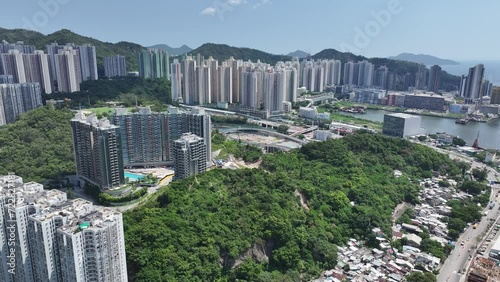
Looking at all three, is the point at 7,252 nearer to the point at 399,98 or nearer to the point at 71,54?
the point at 71,54

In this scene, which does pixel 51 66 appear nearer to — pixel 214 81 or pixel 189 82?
pixel 189 82

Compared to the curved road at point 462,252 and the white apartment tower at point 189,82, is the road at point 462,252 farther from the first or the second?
the white apartment tower at point 189,82

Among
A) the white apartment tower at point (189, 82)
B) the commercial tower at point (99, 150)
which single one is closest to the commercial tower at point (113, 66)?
the white apartment tower at point (189, 82)

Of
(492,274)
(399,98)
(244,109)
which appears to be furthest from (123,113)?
(399,98)

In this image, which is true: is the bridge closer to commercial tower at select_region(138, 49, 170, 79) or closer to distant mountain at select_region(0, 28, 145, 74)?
commercial tower at select_region(138, 49, 170, 79)

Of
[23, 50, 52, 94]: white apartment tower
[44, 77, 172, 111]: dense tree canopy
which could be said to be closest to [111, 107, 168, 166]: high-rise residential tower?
[44, 77, 172, 111]: dense tree canopy

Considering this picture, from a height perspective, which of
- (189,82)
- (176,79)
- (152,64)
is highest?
(152,64)

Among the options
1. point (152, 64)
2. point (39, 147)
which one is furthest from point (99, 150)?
point (152, 64)
